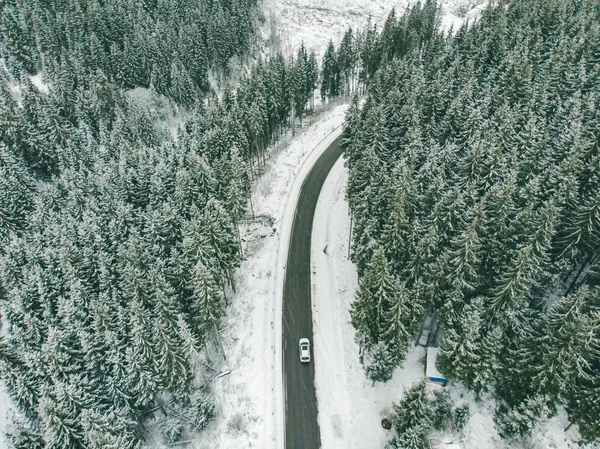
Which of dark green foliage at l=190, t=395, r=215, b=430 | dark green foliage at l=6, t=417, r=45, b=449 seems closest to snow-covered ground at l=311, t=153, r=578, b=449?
dark green foliage at l=190, t=395, r=215, b=430

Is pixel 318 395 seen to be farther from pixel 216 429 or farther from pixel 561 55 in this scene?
pixel 561 55

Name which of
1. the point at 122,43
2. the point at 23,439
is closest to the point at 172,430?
the point at 23,439

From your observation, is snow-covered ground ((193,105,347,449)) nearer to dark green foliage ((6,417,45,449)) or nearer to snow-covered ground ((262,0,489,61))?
dark green foliage ((6,417,45,449))

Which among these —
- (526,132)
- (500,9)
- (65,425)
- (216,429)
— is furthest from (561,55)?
(65,425)

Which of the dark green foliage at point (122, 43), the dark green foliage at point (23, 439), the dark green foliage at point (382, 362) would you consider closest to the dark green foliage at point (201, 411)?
the dark green foliage at point (23, 439)

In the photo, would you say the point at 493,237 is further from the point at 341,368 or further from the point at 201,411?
the point at 201,411

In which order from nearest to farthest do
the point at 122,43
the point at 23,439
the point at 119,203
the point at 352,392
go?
the point at 23,439 → the point at 352,392 → the point at 119,203 → the point at 122,43
